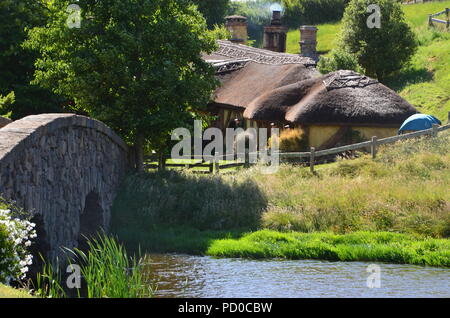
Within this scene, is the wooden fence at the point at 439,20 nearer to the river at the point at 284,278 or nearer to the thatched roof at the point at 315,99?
the thatched roof at the point at 315,99

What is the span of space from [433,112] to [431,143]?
10205 millimetres

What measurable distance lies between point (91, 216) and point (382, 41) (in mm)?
23640

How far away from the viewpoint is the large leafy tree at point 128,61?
24.0 m

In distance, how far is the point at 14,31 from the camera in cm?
2922

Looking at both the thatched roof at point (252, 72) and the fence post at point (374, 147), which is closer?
the fence post at point (374, 147)

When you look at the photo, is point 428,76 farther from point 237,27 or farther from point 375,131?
point 237,27

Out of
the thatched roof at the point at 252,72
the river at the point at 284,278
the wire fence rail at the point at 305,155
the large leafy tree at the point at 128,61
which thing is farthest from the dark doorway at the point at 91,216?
the thatched roof at the point at 252,72

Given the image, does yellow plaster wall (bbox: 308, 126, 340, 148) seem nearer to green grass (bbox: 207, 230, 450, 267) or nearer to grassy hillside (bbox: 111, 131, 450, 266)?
grassy hillside (bbox: 111, 131, 450, 266)

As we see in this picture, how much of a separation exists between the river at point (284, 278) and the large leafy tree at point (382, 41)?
23.1 metres

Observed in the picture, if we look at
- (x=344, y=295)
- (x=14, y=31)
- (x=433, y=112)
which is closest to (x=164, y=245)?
(x=344, y=295)

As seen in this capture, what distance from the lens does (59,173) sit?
1727 cm

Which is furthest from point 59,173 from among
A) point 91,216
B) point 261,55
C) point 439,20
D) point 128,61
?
point 439,20

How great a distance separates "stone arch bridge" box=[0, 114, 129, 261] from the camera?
14.4 metres
